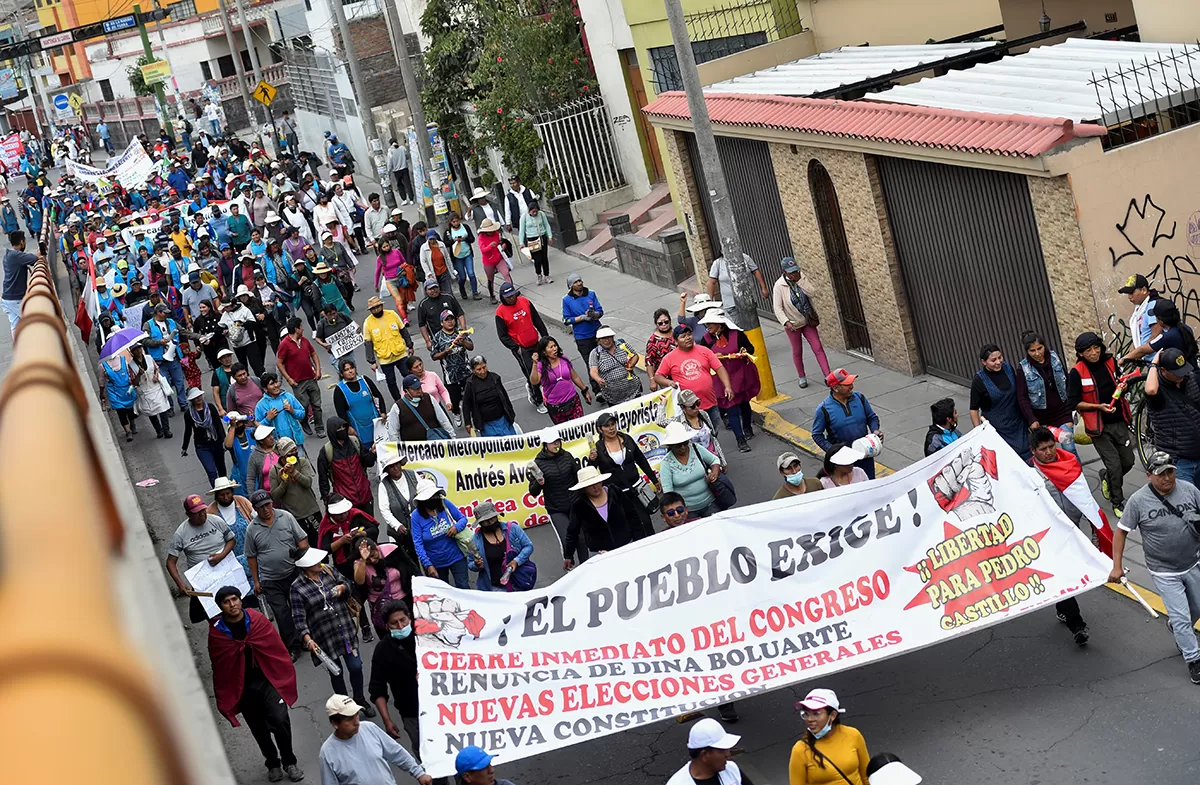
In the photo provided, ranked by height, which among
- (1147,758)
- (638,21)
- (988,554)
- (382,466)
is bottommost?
(1147,758)

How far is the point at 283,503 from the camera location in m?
13.4

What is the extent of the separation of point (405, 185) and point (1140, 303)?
30.3m

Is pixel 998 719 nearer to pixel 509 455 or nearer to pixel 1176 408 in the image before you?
pixel 1176 408

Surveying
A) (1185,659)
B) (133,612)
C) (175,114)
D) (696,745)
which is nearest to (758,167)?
(1185,659)

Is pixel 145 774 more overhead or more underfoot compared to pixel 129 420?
more overhead

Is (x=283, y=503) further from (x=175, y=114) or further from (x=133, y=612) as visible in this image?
(x=175, y=114)

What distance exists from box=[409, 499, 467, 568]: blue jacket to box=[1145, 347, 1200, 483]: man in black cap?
16.9 ft

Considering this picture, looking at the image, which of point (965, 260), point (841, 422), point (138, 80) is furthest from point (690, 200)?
point (138, 80)

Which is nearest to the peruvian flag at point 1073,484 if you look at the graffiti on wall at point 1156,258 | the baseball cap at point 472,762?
the graffiti on wall at point 1156,258

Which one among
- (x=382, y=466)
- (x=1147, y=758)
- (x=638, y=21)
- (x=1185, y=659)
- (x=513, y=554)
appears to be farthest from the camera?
(x=638, y=21)

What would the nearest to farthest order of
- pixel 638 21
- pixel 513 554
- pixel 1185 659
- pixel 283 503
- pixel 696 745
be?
pixel 696 745
pixel 1185 659
pixel 513 554
pixel 283 503
pixel 638 21

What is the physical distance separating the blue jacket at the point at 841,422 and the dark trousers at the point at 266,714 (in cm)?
464

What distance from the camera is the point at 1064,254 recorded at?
1273 cm

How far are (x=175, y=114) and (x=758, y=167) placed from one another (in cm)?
6061
